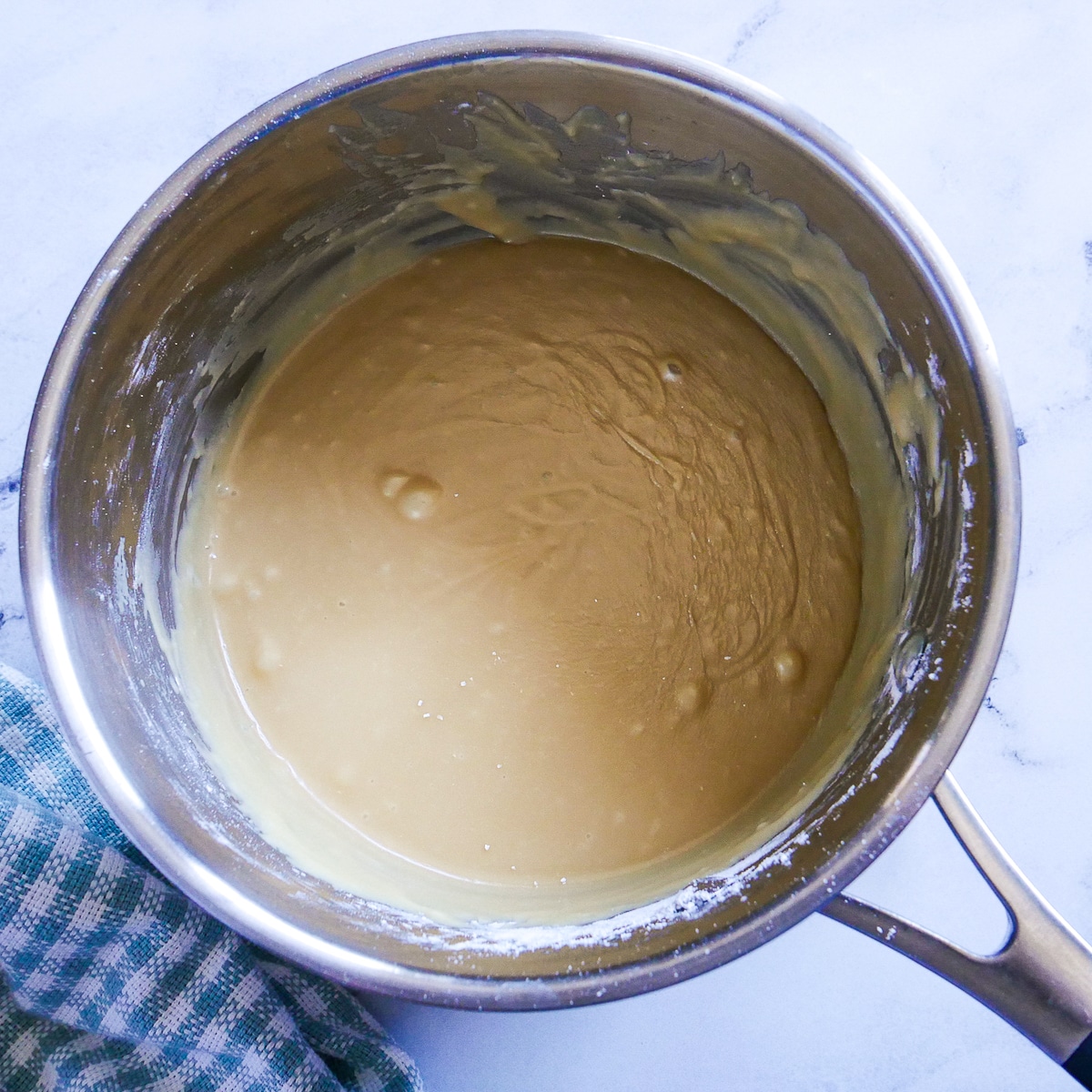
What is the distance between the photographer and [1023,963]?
84 cm

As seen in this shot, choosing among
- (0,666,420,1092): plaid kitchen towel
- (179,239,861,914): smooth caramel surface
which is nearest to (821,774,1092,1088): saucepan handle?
(179,239,861,914): smooth caramel surface

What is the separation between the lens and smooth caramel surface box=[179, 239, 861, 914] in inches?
43.7

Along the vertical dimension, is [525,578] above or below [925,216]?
below

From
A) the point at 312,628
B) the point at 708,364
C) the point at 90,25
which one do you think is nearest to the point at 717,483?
the point at 708,364

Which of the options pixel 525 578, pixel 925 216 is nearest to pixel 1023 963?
pixel 525 578

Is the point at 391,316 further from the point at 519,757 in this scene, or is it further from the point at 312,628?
the point at 519,757

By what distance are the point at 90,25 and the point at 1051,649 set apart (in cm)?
149

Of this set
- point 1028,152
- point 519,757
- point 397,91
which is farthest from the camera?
point 1028,152

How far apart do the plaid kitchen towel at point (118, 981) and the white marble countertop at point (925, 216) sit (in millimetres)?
91

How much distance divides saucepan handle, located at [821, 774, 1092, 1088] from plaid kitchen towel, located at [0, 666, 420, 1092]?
0.65 metres

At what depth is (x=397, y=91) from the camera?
3.15 ft

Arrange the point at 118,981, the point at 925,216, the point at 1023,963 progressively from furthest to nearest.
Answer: the point at 925,216 < the point at 118,981 < the point at 1023,963

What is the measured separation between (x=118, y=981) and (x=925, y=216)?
1.36 meters

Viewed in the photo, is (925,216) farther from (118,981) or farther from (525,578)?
(118,981)
